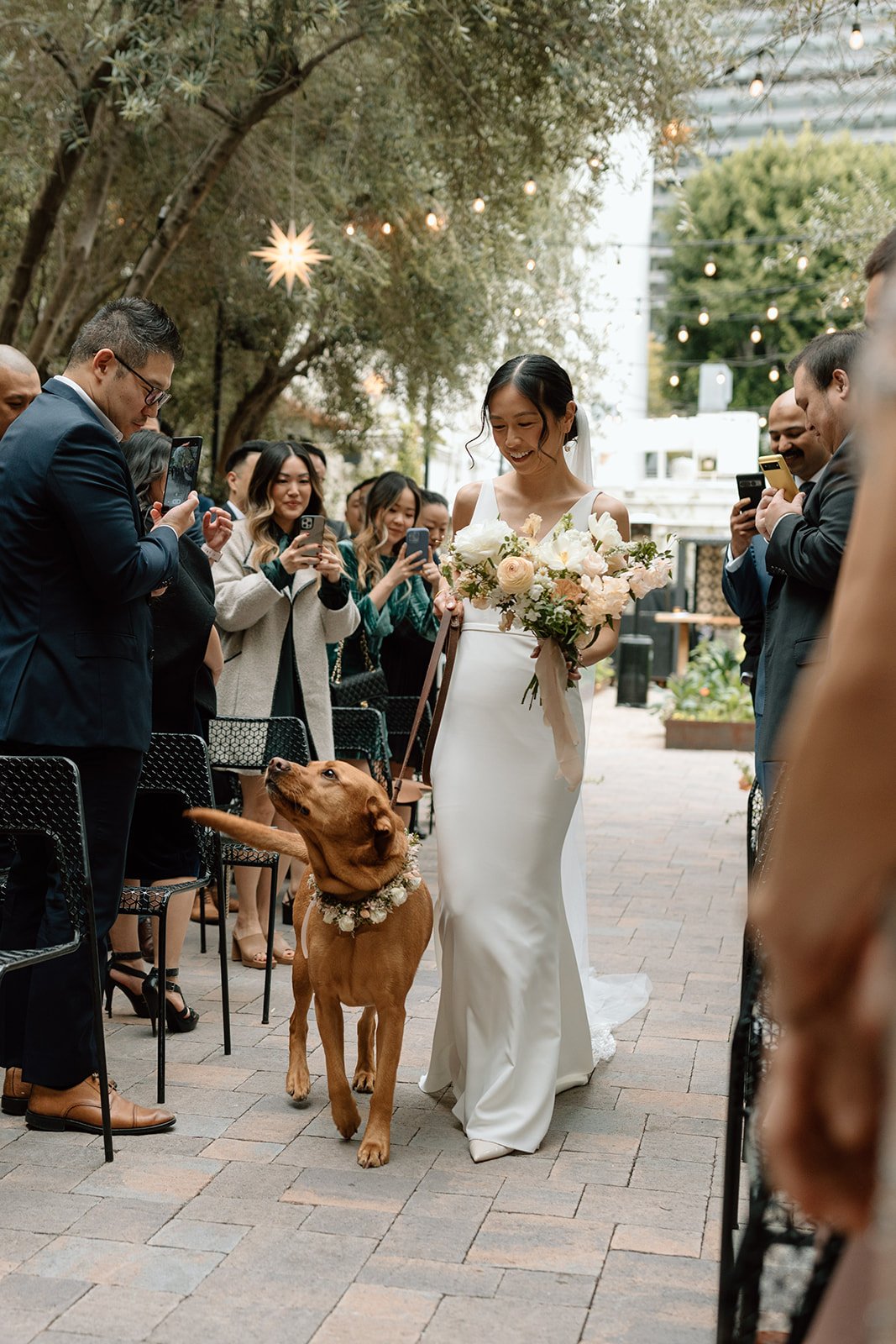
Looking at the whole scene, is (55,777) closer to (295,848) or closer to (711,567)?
(295,848)

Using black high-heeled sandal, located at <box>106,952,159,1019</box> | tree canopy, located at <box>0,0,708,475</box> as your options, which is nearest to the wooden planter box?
tree canopy, located at <box>0,0,708,475</box>

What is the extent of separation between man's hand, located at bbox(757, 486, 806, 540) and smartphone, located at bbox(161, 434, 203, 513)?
1931 mm

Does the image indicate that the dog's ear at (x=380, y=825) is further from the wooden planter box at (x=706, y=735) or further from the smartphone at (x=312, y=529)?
the wooden planter box at (x=706, y=735)

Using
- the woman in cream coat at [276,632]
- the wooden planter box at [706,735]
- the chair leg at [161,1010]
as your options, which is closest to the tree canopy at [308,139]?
the woman in cream coat at [276,632]

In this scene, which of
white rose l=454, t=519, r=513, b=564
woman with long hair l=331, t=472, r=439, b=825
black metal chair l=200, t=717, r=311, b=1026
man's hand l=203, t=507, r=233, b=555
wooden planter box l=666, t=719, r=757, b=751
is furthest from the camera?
wooden planter box l=666, t=719, r=757, b=751

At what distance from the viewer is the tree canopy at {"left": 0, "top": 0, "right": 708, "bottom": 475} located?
8.80 meters

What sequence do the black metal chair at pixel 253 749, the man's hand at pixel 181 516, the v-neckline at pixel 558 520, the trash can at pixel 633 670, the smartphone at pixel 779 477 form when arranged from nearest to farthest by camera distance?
1. the man's hand at pixel 181 516
2. the v-neckline at pixel 558 520
3. the smartphone at pixel 779 477
4. the black metal chair at pixel 253 749
5. the trash can at pixel 633 670

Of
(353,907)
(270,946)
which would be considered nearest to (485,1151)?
(353,907)

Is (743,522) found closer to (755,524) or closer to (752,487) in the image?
(752,487)

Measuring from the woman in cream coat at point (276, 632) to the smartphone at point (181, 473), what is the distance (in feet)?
5.09

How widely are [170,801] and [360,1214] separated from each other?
6.96ft

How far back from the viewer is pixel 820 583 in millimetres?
4281

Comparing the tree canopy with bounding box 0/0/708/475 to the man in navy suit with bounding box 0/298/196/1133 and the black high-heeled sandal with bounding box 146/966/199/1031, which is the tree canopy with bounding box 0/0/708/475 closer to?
the man in navy suit with bounding box 0/298/196/1133

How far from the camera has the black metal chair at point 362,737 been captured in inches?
285
